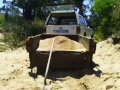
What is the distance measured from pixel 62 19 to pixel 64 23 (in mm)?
273

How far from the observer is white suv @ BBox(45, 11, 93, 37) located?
49.8 feet

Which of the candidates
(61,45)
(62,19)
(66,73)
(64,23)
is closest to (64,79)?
(66,73)

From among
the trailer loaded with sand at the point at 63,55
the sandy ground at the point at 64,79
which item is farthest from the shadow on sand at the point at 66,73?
the trailer loaded with sand at the point at 63,55

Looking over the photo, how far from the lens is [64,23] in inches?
646

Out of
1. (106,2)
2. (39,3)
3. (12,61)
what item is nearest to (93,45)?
(12,61)

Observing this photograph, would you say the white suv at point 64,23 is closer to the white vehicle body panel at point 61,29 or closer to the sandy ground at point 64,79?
the white vehicle body panel at point 61,29

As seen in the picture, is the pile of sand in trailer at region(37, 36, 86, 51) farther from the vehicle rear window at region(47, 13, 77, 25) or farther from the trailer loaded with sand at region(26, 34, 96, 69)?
the vehicle rear window at region(47, 13, 77, 25)

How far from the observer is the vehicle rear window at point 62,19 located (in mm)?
15938

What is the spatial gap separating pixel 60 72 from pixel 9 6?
23088mm

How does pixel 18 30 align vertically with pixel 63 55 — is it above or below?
below

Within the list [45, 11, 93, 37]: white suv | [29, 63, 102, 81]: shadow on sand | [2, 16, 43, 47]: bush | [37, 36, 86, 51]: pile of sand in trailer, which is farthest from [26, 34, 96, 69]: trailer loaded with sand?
[2, 16, 43, 47]: bush

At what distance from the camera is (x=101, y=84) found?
9891 millimetres

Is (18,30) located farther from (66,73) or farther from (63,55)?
(66,73)

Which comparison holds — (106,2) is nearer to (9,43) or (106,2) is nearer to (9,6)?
(9,6)
